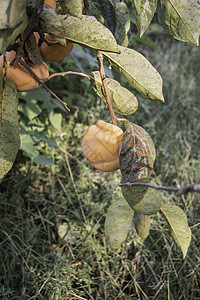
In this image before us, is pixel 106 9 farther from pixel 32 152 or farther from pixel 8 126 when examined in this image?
pixel 32 152

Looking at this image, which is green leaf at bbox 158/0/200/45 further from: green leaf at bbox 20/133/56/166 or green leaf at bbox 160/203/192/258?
green leaf at bbox 20/133/56/166

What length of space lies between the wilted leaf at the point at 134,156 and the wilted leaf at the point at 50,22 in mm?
180

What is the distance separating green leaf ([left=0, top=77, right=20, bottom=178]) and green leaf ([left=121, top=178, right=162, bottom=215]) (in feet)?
0.56

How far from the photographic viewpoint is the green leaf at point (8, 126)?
47cm

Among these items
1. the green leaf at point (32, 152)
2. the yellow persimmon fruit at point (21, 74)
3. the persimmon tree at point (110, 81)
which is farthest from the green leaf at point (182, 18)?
the green leaf at point (32, 152)

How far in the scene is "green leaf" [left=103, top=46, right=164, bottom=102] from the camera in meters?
0.54

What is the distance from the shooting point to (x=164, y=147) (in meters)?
1.89

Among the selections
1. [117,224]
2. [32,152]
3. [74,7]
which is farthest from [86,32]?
[32,152]

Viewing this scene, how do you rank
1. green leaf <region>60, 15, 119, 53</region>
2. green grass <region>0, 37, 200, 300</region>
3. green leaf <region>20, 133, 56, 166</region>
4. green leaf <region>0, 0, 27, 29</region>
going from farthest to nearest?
green leaf <region>20, 133, 56, 166</region>
green grass <region>0, 37, 200, 300</region>
green leaf <region>60, 15, 119, 53</region>
green leaf <region>0, 0, 27, 29</region>

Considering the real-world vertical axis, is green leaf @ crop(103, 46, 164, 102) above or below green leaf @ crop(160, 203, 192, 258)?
above

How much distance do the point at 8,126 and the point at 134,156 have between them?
0.19 meters

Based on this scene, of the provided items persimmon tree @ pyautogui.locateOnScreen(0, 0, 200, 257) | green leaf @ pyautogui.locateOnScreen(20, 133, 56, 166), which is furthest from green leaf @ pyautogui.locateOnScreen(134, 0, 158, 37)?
green leaf @ pyautogui.locateOnScreen(20, 133, 56, 166)

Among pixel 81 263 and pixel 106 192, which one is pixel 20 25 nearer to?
pixel 81 263

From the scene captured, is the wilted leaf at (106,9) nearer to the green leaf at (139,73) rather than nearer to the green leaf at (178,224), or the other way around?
Result: the green leaf at (139,73)
